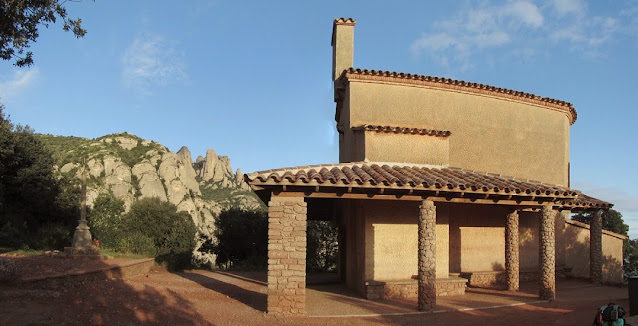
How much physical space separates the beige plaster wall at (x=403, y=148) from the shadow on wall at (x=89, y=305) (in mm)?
6515

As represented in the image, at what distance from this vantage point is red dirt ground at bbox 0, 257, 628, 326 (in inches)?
347

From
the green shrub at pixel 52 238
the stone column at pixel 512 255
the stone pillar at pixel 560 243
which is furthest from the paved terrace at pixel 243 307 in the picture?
the green shrub at pixel 52 238

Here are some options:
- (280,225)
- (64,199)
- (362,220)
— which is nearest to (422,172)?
(362,220)

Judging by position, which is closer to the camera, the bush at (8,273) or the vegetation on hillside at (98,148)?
the bush at (8,273)

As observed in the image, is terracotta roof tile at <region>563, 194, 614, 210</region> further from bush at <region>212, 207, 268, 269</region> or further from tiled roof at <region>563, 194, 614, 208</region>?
bush at <region>212, 207, 268, 269</region>

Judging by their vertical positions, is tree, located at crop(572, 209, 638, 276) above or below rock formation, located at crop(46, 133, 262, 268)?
below

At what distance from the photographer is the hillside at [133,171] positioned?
43344 mm

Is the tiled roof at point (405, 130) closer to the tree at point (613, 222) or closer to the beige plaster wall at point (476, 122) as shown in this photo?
the beige plaster wall at point (476, 122)

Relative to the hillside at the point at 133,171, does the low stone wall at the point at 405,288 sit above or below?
below

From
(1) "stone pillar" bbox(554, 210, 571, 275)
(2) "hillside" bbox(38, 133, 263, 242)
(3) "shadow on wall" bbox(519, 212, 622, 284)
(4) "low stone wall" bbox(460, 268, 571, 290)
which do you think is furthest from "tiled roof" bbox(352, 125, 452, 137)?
(2) "hillside" bbox(38, 133, 263, 242)

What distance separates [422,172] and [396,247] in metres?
2.20

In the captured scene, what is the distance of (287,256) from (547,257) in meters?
6.97

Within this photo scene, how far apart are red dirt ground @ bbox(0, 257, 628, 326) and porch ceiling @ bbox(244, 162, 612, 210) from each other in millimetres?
2657

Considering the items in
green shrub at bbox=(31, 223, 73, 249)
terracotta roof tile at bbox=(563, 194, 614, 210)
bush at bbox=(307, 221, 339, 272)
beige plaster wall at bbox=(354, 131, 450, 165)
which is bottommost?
Result: bush at bbox=(307, 221, 339, 272)
